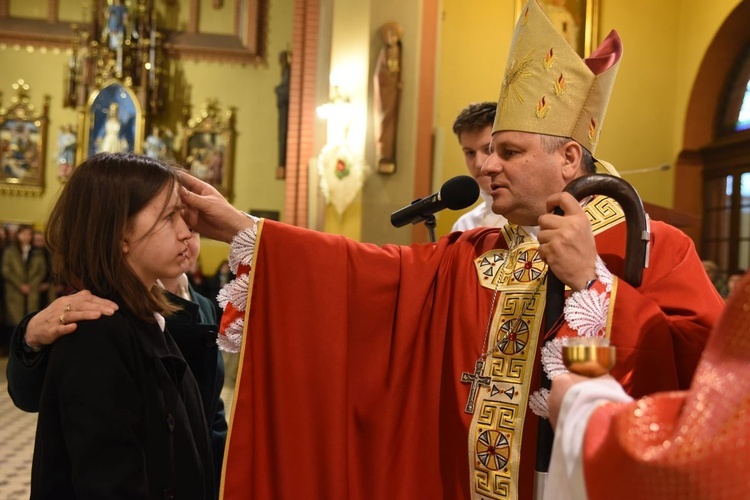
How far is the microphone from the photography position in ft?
6.88

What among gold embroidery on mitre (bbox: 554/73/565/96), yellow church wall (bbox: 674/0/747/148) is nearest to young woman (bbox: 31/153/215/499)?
gold embroidery on mitre (bbox: 554/73/565/96)

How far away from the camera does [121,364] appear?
63.4 inches

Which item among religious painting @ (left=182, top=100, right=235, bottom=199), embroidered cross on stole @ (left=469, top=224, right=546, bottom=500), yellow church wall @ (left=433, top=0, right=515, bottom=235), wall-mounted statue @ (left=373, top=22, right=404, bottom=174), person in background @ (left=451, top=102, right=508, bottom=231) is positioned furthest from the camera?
religious painting @ (left=182, top=100, right=235, bottom=199)

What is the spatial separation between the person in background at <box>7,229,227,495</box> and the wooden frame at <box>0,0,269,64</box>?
11466 millimetres

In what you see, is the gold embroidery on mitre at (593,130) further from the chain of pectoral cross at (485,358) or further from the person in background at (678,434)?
the person in background at (678,434)

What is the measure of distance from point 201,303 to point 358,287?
0.68 meters

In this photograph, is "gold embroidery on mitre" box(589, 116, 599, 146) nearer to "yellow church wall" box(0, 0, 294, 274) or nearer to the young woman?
the young woman

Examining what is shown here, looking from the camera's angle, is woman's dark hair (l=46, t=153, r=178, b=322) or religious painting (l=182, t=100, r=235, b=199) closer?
woman's dark hair (l=46, t=153, r=178, b=322)

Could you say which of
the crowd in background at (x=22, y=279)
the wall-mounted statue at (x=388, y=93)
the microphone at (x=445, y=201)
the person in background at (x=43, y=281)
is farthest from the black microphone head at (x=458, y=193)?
the person in background at (x=43, y=281)

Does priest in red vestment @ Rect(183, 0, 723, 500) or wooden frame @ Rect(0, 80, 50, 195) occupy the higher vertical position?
wooden frame @ Rect(0, 80, 50, 195)

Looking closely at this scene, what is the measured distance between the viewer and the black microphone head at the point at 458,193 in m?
2.09

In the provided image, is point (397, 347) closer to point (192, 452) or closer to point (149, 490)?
point (192, 452)

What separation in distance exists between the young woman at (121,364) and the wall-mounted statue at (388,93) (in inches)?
256

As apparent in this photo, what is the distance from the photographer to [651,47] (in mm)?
9852
